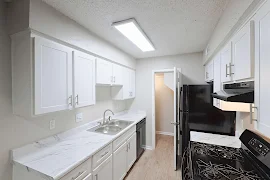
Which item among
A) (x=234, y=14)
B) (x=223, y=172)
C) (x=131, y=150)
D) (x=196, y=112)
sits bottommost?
(x=131, y=150)

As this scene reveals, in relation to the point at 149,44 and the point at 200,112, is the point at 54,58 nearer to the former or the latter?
the point at 149,44

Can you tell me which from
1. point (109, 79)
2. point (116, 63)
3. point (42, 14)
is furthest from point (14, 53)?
point (116, 63)

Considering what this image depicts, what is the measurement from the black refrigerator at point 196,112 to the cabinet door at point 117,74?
1369 millimetres

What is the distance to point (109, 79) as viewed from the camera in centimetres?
237

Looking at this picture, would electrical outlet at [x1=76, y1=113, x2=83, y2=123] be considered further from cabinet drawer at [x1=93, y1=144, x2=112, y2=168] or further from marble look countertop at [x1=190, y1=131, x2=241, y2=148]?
marble look countertop at [x1=190, y1=131, x2=241, y2=148]

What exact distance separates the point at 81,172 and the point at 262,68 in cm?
174

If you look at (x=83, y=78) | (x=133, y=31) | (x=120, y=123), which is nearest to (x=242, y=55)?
(x=133, y=31)

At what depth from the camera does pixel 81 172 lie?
4.21ft

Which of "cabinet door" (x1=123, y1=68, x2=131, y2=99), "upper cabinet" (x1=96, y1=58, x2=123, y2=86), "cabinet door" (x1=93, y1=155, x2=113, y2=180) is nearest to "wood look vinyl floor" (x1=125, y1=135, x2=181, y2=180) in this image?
"cabinet door" (x1=93, y1=155, x2=113, y2=180)

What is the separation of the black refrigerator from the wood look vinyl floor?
1.53 ft

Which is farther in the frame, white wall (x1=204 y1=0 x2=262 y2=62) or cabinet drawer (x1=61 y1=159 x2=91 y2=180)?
cabinet drawer (x1=61 y1=159 x2=91 y2=180)

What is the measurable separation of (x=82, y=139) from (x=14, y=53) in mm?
1260

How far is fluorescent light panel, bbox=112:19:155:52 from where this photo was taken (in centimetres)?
161

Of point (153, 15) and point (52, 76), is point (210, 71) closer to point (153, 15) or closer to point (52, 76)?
point (153, 15)
